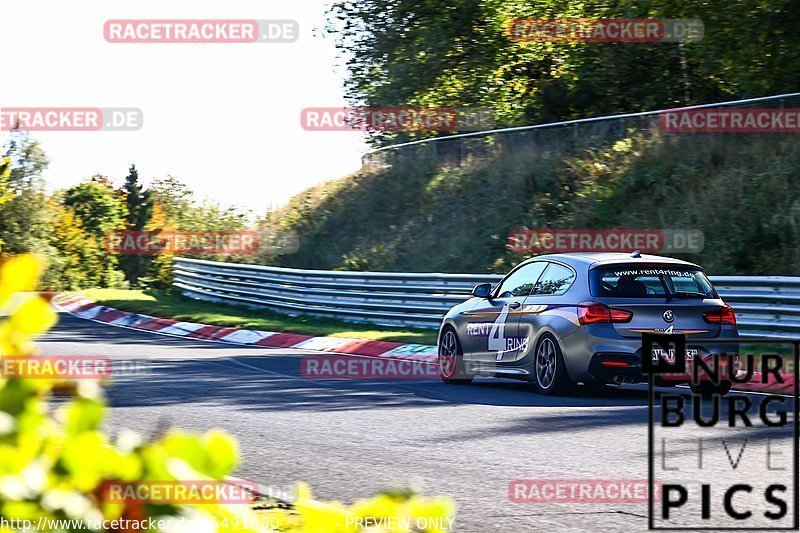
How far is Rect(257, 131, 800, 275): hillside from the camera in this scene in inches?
834

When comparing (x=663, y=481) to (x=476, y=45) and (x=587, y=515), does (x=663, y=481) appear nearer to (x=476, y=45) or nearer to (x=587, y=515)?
(x=587, y=515)

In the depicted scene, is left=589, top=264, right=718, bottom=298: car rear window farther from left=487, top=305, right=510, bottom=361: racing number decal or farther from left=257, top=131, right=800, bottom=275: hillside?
left=257, top=131, right=800, bottom=275: hillside

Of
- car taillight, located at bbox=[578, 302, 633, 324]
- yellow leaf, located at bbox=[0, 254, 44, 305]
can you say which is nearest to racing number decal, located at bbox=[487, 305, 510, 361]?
car taillight, located at bbox=[578, 302, 633, 324]

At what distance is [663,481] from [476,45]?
27.5 meters

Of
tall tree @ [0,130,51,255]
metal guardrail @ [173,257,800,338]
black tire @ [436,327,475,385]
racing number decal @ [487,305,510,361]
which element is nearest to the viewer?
racing number decal @ [487,305,510,361]

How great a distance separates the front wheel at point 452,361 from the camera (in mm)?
13891

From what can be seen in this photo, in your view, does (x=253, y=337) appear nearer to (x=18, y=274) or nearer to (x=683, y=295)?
(x=683, y=295)

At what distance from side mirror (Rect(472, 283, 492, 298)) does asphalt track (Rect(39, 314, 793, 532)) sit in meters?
1.07

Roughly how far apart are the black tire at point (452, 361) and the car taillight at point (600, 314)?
2405mm

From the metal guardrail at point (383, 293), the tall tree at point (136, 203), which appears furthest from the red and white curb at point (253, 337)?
the tall tree at point (136, 203)

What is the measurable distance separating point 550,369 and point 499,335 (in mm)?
1015

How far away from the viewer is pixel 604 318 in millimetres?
11695

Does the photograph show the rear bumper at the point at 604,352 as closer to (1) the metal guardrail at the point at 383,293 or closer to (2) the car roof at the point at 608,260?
(2) the car roof at the point at 608,260

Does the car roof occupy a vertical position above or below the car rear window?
above
